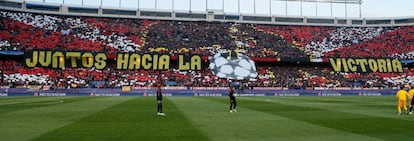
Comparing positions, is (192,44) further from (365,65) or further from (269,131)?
(269,131)

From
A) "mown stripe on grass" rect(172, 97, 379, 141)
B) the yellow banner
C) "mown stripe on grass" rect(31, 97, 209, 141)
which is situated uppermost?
the yellow banner

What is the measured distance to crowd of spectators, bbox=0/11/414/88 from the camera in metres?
56.2

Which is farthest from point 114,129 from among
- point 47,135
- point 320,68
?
point 320,68

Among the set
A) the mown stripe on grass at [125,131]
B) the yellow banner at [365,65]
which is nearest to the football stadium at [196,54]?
the yellow banner at [365,65]

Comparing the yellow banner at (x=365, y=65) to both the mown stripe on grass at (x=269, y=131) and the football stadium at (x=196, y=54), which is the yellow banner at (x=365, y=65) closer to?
the football stadium at (x=196, y=54)

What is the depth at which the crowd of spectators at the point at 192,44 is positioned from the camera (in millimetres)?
56156

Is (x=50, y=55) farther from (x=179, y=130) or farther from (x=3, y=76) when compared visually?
(x=179, y=130)

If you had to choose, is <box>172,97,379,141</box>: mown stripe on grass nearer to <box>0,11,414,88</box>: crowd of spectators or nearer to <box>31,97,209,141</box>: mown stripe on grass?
<box>31,97,209,141</box>: mown stripe on grass

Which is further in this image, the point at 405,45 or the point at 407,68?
the point at 405,45

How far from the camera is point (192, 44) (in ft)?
222

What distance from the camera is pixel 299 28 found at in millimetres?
79000

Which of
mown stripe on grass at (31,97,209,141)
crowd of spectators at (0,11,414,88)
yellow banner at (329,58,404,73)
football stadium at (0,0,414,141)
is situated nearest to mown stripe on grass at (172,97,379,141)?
mown stripe on grass at (31,97,209,141)

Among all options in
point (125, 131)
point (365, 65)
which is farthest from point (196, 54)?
point (125, 131)

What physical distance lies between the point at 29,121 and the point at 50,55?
44.4m
